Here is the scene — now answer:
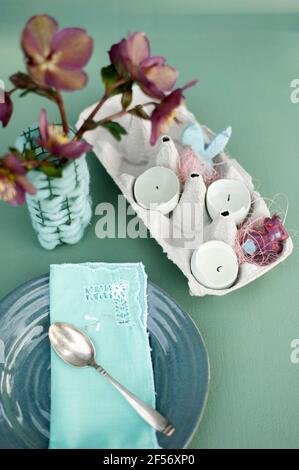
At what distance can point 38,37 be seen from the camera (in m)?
0.46

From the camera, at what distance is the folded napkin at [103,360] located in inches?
22.2

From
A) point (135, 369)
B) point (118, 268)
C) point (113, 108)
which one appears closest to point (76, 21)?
point (113, 108)

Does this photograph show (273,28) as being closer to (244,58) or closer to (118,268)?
(244,58)

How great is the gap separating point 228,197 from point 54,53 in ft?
1.01

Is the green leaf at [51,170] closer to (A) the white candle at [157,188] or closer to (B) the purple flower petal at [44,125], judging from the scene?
(B) the purple flower petal at [44,125]

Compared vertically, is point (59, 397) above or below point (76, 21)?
below

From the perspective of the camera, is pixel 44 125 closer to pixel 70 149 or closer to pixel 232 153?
pixel 70 149

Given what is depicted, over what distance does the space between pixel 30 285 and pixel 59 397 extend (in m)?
0.12

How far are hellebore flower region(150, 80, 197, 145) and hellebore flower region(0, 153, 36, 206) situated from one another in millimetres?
114

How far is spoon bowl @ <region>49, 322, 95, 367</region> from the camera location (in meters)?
0.60

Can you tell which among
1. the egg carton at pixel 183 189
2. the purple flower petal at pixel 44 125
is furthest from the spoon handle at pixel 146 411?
the purple flower petal at pixel 44 125

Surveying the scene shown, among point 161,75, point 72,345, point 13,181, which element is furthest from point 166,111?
point 72,345

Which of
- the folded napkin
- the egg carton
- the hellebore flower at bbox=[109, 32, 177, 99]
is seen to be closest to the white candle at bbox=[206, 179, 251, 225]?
the egg carton
